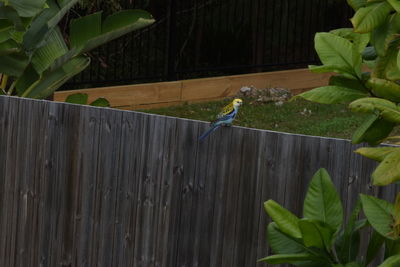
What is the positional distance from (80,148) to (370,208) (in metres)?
3.29

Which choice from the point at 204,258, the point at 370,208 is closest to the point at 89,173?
the point at 204,258

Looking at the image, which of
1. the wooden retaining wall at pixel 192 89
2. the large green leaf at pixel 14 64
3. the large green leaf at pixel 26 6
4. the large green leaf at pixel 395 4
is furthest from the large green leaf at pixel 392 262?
the wooden retaining wall at pixel 192 89

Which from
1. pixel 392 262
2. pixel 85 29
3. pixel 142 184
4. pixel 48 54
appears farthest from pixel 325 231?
pixel 48 54

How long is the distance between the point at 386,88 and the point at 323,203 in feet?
2.10

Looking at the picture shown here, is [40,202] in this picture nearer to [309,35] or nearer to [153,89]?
[153,89]

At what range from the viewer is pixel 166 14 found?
573 inches

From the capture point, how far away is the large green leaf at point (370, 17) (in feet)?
8.83

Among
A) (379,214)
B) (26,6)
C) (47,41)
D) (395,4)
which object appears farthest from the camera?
(47,41)

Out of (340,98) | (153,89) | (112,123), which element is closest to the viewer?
(340,98)

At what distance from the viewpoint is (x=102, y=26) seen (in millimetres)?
8180

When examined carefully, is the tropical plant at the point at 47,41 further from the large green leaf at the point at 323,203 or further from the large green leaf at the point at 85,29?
the large green leaf at the point at 323,203

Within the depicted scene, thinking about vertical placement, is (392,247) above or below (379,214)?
below

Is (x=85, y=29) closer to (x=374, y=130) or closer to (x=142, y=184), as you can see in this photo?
(x=142, y=184)

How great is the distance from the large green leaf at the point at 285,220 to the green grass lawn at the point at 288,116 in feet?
26.5
